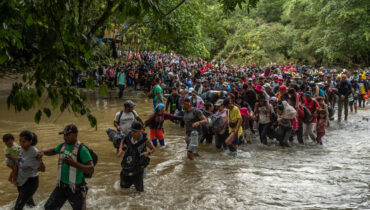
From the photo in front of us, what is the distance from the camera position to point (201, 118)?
8750mm

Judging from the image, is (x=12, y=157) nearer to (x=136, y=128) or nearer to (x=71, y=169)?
(x=71, y=169)

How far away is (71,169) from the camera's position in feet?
16.7

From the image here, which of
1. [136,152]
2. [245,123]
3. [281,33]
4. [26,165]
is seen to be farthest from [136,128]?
[281,33]

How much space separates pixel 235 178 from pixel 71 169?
12.5 feet

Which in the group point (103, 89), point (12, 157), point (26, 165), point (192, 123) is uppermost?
point (103, 89)

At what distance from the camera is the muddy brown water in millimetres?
6656

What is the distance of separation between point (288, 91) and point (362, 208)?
14.5 ft

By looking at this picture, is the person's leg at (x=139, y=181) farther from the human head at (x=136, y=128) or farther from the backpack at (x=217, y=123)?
the backpack at (x=217, y=123)

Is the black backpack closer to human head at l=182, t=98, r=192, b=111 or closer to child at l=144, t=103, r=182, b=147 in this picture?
human head at l=182, t=98, r=192, b=111

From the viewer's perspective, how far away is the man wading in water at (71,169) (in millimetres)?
4922

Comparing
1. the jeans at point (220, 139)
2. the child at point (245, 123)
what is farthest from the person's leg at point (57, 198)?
the child at point (245, 123)

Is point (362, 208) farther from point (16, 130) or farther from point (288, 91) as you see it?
point (16, 130)

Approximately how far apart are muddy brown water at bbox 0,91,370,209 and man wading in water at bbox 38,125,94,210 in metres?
1.27

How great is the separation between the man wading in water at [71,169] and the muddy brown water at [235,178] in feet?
4.18
